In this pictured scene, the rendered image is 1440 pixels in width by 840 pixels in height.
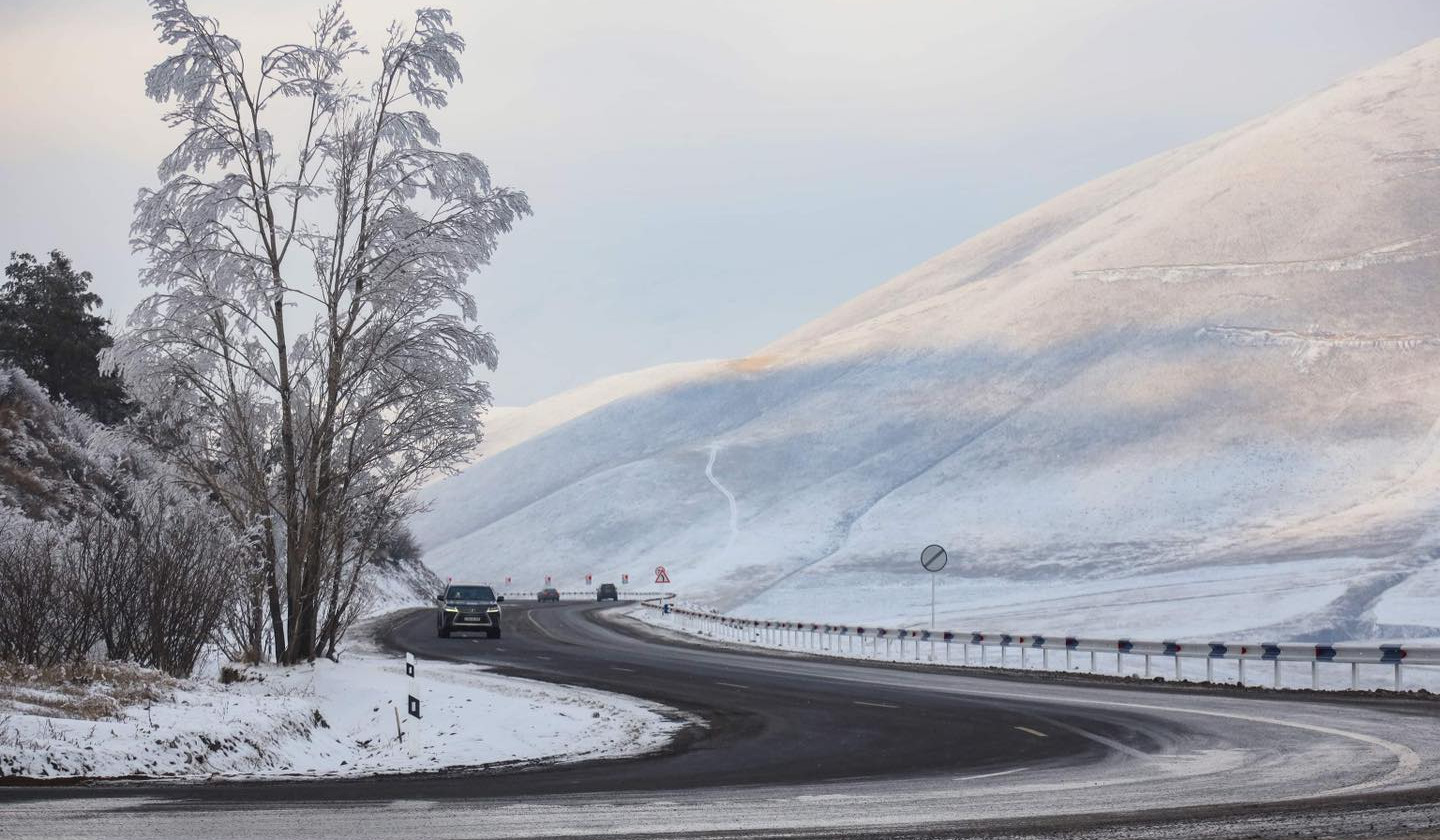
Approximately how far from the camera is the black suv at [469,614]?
50844 mm

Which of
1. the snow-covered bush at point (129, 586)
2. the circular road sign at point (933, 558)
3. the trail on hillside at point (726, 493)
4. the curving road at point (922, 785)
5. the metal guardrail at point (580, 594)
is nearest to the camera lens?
the curving road at point (922, 785)

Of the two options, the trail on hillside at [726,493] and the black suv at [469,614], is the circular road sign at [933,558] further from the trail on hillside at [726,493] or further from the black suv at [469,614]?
the trail on hillside at [726,493]

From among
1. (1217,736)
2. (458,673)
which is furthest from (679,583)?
(1217,736)

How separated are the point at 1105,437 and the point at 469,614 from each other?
86.3 metres

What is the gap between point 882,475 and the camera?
450ft

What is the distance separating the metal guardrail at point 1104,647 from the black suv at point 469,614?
911 cm

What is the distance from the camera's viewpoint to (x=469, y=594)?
5231 cm

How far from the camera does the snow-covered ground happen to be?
14.2 meters

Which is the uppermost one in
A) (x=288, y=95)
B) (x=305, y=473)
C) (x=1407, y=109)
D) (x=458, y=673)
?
(x=1407, y=109)

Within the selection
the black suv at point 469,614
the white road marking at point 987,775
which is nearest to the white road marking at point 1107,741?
the white road marking at point 987,775

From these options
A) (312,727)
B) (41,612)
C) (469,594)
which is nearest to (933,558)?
(469,594)

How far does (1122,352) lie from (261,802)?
134 m

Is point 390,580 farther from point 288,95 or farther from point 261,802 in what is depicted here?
point 261,802

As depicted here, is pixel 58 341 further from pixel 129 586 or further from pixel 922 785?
pixel 922 785
